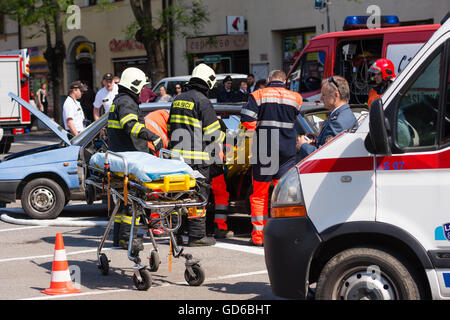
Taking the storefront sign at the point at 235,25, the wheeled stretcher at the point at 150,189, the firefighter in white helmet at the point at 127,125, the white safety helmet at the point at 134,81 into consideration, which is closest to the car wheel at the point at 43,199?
the firefighter in white helmet at the point at 127,125

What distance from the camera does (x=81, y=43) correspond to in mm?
35344

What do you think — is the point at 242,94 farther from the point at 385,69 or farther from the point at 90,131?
the point at 385,69

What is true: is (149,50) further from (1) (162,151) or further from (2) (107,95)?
(1) (162,151)

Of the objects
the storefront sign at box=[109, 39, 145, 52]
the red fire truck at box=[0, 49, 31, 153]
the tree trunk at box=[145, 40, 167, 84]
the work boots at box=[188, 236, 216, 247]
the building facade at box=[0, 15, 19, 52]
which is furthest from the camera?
the building facade at box=[0, 15, 19, 52]

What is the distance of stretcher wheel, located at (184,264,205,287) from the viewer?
6926 mm

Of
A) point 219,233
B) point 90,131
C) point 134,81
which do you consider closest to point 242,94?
point 90,131

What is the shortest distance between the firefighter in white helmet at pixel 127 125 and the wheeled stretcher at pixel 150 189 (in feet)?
2.50

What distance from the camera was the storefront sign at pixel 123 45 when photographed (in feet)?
106

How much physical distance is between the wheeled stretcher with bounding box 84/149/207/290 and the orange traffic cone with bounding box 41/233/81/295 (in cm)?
57

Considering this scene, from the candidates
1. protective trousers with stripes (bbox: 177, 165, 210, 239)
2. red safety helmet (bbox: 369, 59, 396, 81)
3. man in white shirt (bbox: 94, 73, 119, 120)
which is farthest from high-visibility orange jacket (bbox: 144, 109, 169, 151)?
man in white shirt (bbox: 94, 73, 119, 120)

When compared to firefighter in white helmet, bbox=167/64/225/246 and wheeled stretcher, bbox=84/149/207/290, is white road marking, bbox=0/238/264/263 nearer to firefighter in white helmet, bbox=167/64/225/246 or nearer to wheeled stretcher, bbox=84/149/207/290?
firefighter in white helmet, bbox=167/64/225/246

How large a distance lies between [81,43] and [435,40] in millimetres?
31768

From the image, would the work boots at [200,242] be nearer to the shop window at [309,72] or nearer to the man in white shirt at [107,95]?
the man in white shirt at [107,95]
